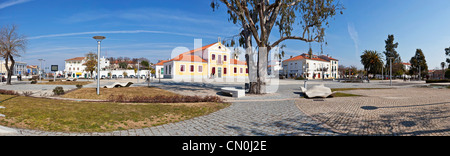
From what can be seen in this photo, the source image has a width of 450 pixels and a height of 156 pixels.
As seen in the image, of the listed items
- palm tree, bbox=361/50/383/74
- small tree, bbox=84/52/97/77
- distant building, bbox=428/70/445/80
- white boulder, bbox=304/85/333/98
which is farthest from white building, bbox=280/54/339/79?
small tree, bbox=84/52/97/77

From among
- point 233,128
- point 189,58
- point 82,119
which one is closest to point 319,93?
point 233,128

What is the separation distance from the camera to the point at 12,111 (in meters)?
5.98

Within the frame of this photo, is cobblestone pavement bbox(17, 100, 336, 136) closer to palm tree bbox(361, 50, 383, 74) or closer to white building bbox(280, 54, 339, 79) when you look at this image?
palm tree bbox(361, 50, 383, 74)

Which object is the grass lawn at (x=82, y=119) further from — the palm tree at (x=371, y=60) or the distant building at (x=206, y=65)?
the palm tree at (x=371, y=60)

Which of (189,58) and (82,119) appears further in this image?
(189,58)

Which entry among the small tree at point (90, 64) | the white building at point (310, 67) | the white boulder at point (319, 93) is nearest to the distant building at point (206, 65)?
the small tree at point (90, 64)

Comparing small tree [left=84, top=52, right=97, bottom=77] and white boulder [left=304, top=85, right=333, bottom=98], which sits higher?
small tree [left=84, top=52, right=97, bottom=77]

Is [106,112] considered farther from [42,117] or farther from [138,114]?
[42,117]

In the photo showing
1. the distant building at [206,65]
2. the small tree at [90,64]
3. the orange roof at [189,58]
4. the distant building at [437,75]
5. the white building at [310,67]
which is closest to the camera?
the distant building at [206,65]

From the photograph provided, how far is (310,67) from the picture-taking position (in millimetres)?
69250

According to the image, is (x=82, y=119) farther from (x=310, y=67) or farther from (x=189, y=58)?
(x=310, y=67)

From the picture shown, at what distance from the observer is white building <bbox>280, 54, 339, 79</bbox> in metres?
67.8

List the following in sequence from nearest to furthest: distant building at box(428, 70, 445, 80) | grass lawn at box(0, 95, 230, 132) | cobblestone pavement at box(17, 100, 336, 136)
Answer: cobblestone pavement at box(17, 100, 336, 136) → grass lawn at box(0, 95, 230, 132) → distant building at box(428, 70, 445, 80)

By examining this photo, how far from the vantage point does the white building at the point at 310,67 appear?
222ft
